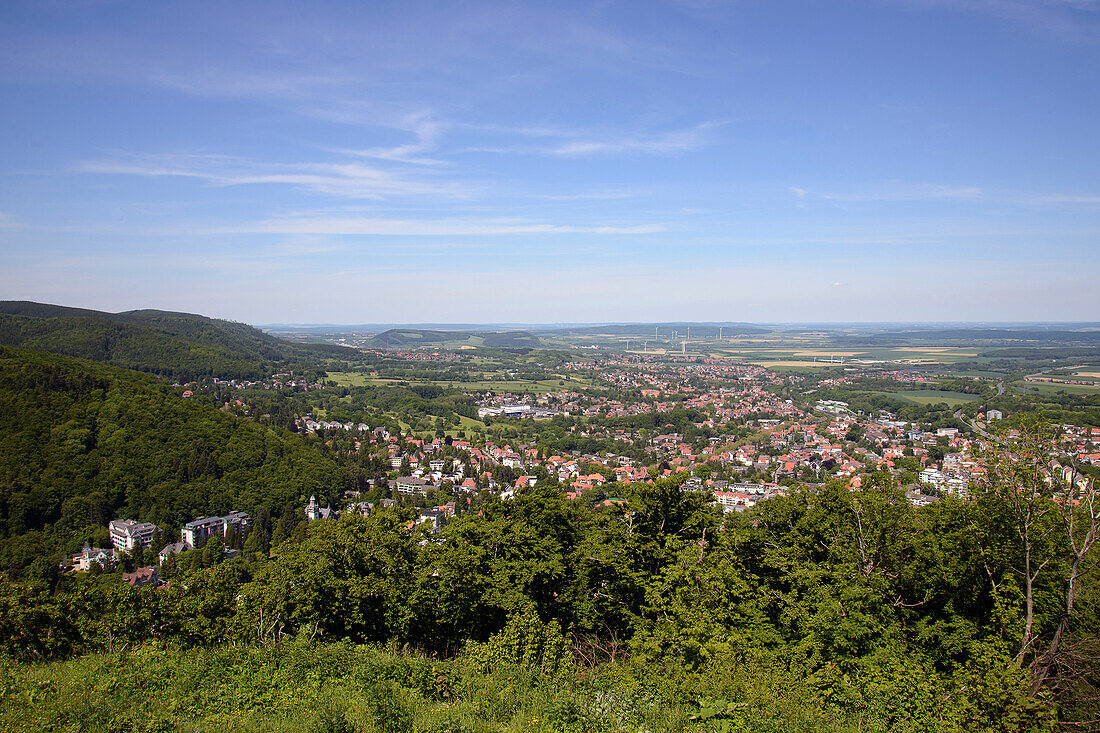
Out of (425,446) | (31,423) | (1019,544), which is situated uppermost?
(1019,544)

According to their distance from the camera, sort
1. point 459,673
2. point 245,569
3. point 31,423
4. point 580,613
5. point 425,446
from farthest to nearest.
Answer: point 425,446, point 31,423, point 245,569, point 580,613, point 459,673

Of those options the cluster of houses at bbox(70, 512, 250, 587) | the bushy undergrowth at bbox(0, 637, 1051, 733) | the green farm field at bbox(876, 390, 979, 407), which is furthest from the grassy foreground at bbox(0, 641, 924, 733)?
the green farm field at bbox(876, 390, 979, 407)

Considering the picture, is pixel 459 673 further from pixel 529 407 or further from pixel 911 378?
pixel 911 378

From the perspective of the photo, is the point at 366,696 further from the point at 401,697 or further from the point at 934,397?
the point at 934,397

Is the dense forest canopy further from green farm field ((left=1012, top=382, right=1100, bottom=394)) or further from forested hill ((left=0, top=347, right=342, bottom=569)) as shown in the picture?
green farm field ((left=1012, top=382, right=1100, bottom=394))

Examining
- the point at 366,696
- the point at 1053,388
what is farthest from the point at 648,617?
the point at 1053,388

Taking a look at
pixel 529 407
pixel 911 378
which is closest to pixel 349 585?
pixel 529 407
